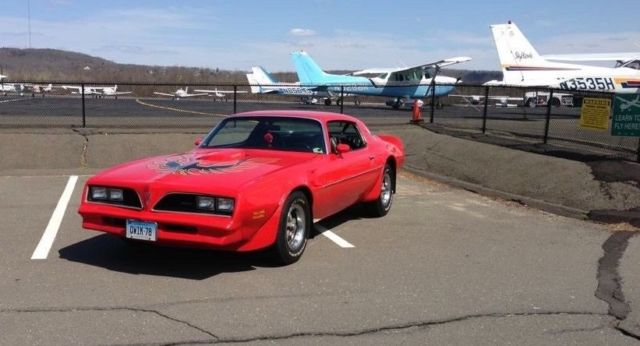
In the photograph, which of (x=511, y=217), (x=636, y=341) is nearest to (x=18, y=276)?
(x=636, y=341)

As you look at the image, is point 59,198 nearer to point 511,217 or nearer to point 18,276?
point 18,276

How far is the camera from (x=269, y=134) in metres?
7.22

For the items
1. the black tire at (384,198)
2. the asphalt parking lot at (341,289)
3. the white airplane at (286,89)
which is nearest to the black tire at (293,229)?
the asphalt parking lot at (341,289)

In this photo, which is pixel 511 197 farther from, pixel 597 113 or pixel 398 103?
pixel 398 103

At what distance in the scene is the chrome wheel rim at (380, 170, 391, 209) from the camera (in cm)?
866

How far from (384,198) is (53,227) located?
14.1 feet

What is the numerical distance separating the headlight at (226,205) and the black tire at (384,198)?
11.1ft

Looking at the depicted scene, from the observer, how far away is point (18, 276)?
550cm

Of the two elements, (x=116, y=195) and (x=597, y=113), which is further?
(x=597, y=113)

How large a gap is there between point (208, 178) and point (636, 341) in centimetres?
368

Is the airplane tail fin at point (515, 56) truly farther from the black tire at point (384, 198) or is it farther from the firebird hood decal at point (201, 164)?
the firebird hood decal at point (201, 164)

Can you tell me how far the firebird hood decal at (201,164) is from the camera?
19.5 feet

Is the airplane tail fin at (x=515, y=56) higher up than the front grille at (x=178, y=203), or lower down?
higher up

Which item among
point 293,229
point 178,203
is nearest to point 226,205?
point 178,203
